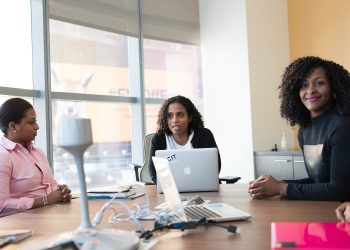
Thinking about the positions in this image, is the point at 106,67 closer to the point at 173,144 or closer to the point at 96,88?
→ the point at 96,88

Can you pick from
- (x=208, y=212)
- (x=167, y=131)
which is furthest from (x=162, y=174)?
(x=167, y=131)

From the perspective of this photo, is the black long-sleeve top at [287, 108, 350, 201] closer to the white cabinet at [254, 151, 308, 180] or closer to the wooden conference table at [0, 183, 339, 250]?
the wooden conference table at [0, 183, 339, 250]

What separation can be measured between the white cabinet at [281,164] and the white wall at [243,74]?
Answer: 95mm

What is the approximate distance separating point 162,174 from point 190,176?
614 millimetres

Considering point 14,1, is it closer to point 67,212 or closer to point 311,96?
point 67,212

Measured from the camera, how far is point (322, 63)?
2.00m

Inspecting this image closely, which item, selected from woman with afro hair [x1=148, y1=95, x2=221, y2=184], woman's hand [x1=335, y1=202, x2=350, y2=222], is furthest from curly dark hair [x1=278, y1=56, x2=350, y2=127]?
woman with afro hair [x1=148, y1=95, x2=221, y2=184]

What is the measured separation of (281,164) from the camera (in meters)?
3.86

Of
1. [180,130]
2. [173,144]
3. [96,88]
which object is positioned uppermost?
[96,88]

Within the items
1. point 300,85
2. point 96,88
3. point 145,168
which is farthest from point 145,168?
point 300,85

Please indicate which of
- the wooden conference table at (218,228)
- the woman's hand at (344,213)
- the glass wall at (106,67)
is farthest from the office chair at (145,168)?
the woman's hand at (344,213)

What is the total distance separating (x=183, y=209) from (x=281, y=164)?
278 centimetres

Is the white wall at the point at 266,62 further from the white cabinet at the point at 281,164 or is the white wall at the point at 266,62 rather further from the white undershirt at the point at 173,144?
the white undershirt at the point at 173,144

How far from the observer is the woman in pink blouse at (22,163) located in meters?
2.00
